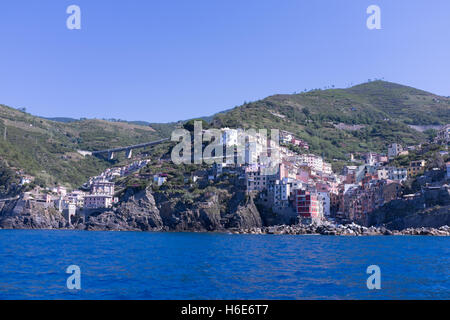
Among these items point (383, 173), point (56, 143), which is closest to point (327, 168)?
point (383, 173)

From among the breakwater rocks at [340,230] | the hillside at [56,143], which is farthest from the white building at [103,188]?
the breakwater rocks at [340,230]

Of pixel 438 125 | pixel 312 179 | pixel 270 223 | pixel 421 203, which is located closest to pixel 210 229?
pixel 270 223

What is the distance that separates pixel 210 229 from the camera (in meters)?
72.1

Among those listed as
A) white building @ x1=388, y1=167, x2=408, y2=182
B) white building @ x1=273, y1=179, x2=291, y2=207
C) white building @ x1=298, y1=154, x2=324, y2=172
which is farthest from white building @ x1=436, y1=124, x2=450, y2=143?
white building @ x1=273, y1=179, x2=291, y2=207

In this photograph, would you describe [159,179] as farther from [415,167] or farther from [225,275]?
[225,275]

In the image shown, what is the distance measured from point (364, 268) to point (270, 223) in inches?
1837

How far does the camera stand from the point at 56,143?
137125 mm

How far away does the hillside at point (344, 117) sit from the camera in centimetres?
12306

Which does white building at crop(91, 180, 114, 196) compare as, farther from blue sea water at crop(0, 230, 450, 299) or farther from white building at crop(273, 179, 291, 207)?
blue sea water at crop(0, 230, 450, 299)

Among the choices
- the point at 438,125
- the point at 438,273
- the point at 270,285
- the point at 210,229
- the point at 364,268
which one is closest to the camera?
the point at 270,285

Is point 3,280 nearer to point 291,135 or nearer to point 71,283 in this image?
point 71,283

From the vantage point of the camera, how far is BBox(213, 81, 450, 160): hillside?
123062mm

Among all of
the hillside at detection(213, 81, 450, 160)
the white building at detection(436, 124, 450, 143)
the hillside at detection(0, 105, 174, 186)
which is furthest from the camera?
the hillside at detection(213, 81, 450, 160)

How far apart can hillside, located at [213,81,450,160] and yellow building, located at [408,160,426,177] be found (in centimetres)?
3691
